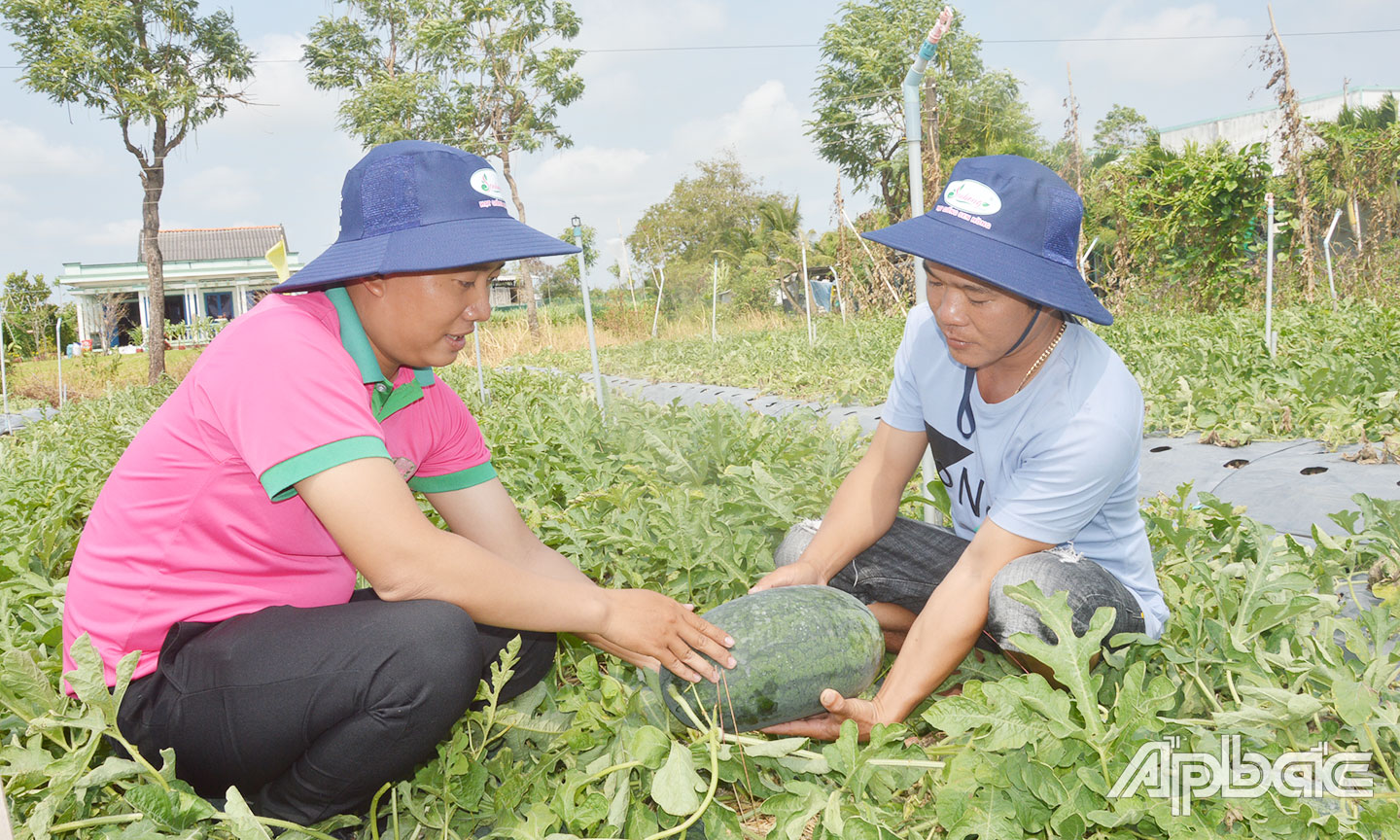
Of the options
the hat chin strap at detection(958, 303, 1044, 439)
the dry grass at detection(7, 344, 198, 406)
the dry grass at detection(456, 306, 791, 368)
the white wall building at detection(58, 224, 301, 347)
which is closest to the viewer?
the hat chin strap at detection(958, 303, 1044, 439)

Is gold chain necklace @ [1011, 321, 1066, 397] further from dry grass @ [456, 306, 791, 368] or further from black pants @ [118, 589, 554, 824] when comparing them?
dry grass @ [456, 306, 791, 368]

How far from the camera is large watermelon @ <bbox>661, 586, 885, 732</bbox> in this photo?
6.05ft

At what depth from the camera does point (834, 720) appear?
1.91 metres

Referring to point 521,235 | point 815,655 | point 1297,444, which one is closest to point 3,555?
point 521,235

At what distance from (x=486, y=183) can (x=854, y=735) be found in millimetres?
1233

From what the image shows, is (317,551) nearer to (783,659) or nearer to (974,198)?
(783,659)

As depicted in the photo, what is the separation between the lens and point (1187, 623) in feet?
6.27

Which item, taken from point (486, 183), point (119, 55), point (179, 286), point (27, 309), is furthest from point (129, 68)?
point (179, 286)

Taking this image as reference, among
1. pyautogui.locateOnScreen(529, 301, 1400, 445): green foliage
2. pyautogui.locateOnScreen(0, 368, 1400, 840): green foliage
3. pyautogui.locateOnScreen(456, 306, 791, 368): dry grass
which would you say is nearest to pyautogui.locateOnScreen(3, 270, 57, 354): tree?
pyautogui.locateOnScreen(456, 306, 791, 368): dry grass

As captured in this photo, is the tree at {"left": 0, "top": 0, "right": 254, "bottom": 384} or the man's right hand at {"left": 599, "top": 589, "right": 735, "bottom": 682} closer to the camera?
the man's right hand at {"left": 599, "top": 589, "right": 735, "bottom": 682}

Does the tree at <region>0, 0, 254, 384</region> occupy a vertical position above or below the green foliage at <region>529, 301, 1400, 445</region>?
above

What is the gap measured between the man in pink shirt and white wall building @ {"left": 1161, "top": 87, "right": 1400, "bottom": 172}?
25.2 m

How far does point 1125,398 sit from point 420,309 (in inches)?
54.6

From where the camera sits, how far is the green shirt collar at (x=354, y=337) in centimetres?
182
